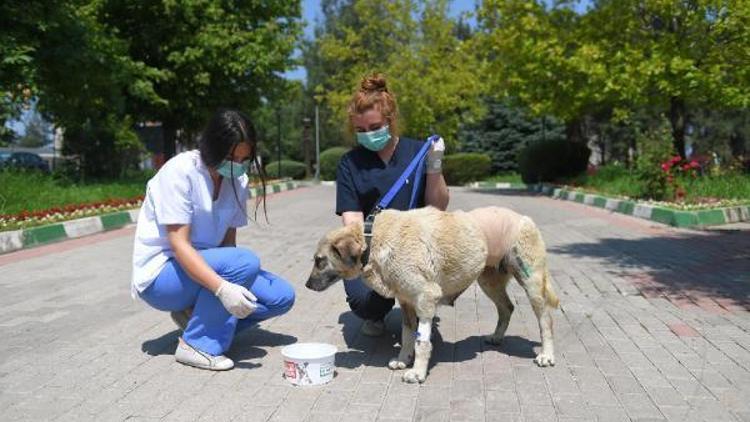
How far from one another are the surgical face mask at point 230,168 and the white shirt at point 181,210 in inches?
4.1

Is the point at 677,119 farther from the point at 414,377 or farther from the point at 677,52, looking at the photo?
the point at 414,377

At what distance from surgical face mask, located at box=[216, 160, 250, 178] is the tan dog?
748 millimetres

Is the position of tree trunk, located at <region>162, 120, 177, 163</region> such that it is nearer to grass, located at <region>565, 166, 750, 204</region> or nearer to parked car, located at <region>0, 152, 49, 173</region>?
parked car, located at <region>0, 152, 49, 173</region>

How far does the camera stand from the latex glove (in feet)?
15.7

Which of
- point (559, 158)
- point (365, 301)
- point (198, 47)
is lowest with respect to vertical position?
point (365, 301)

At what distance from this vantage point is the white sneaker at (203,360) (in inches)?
178

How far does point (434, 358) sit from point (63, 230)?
908 centimetres

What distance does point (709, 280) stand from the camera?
7.63 metres

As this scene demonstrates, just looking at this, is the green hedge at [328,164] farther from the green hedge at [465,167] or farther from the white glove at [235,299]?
the white glove at [235,299]

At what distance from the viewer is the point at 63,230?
39.2ft

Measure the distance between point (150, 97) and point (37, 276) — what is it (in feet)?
48.9

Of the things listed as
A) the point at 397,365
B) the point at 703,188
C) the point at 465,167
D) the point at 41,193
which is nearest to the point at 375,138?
the point at 397,365

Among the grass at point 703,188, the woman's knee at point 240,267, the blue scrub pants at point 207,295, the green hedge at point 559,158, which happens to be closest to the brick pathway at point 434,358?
the blue scrub pants at point 207,295

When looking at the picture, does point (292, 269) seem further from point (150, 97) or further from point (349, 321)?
point (150, 97)
